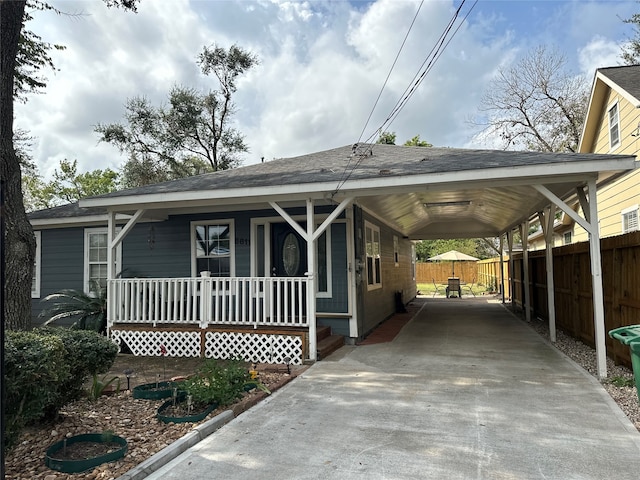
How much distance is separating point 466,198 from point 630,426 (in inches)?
237

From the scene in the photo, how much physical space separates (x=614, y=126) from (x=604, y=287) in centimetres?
568

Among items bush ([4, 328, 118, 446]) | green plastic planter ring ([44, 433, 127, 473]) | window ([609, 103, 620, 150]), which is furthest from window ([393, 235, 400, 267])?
green plastic planter ring ([44, 433, 127, 473])

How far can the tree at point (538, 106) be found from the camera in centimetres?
1922

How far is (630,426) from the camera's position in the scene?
3.87 metres

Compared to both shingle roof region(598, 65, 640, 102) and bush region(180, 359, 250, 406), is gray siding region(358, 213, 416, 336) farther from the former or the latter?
shingle roof region(598, 65, 640, 102)

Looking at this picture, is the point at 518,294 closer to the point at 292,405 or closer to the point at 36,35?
the point at 292,405

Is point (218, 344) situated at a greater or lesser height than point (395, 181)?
lesser

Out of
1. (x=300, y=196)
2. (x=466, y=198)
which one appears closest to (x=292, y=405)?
(x=300, y=196)

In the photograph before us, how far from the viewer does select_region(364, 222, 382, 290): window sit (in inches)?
373

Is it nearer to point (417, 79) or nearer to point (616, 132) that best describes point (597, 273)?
point (417, 79)

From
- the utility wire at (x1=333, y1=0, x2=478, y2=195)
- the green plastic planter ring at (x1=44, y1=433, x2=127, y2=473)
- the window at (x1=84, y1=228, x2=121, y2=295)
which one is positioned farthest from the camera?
the window at (x1=84, y1=228, x2=121, y2=295)

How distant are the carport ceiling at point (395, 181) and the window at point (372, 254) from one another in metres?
0.45

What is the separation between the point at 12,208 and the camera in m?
5.21

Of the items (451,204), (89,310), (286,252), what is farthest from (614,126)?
A: (89,310)
